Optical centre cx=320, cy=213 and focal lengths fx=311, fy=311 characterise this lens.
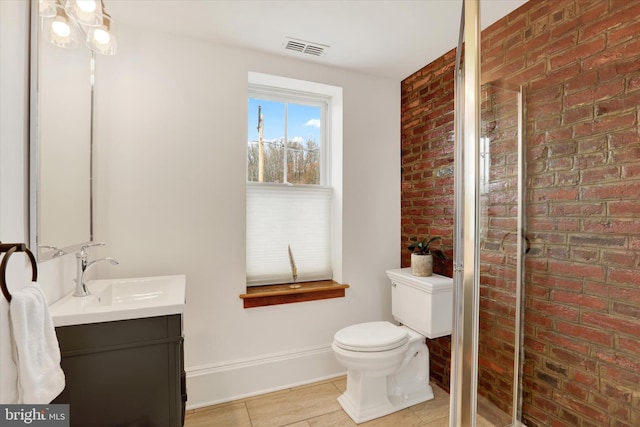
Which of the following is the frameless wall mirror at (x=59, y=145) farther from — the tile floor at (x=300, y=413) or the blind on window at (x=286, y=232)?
the tile floor at (x=300, y=413)

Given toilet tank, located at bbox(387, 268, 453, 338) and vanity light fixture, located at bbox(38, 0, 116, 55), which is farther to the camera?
toilet tank, located at bbox(387, 268, 453, 338)

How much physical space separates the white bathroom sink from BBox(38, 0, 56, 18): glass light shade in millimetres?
1146

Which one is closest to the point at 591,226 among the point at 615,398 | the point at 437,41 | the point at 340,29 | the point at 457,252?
the point at 457,252

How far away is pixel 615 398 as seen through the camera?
1142 millimetres

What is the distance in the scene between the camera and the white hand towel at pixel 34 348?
770 millimetres

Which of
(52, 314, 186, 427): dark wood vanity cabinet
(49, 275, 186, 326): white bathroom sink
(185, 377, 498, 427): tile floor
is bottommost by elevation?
(185, 377, 498, 427): tile floor

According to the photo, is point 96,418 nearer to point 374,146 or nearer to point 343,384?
point 343,384

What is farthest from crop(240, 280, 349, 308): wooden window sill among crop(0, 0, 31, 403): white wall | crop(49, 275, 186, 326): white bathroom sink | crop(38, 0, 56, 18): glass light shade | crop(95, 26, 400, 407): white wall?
crop(38, 0, 56, 18): glass light shade

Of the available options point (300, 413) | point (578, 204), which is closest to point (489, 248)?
point (578, 204)

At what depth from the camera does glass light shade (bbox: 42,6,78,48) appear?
126 cm

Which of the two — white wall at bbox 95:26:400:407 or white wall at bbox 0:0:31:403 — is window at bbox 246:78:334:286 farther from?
white wall at bbox 0:0:31:403

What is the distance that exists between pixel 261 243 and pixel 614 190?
2.01 m

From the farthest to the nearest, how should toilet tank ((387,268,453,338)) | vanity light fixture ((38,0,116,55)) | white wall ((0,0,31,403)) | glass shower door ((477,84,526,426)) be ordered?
toilet tank ((387,268,453,338)) → vanity light fixture ((38,0,116,55)) → glass shower door ((477,84,526,426)) → white wall ((0,0,31,403))

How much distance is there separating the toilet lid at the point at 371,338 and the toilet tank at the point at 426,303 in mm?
180
